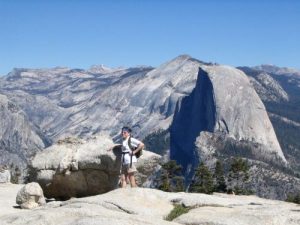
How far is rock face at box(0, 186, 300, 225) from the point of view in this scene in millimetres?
19094

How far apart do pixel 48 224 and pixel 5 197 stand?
17.7 m

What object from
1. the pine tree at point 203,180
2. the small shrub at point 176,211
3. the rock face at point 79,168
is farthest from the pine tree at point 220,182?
the small shrub at point 176,211

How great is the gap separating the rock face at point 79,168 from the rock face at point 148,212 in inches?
386

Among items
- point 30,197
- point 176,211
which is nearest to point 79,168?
point 30,197

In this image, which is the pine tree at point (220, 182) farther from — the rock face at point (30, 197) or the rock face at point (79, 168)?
the rock face at point (30, 197)

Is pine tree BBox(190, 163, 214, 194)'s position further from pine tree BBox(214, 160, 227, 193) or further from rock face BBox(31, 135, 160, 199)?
rock face BBox(31, 135, 160, 199)

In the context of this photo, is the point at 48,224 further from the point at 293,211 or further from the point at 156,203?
the point at 293,211

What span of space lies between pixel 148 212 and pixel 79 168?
46.8 ft

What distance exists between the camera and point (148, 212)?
22.0 meters

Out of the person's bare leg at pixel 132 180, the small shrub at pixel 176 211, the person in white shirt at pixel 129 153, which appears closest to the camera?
the small shrub at pixel 176 211

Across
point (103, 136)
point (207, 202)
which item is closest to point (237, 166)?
point (103, 136)

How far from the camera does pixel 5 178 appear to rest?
57938 mm

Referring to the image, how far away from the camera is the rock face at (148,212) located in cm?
1909

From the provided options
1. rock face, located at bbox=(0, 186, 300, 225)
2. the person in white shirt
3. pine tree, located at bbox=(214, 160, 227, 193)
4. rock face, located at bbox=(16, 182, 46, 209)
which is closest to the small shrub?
rock face, located at bbox=(0, 186, 300, 225)
